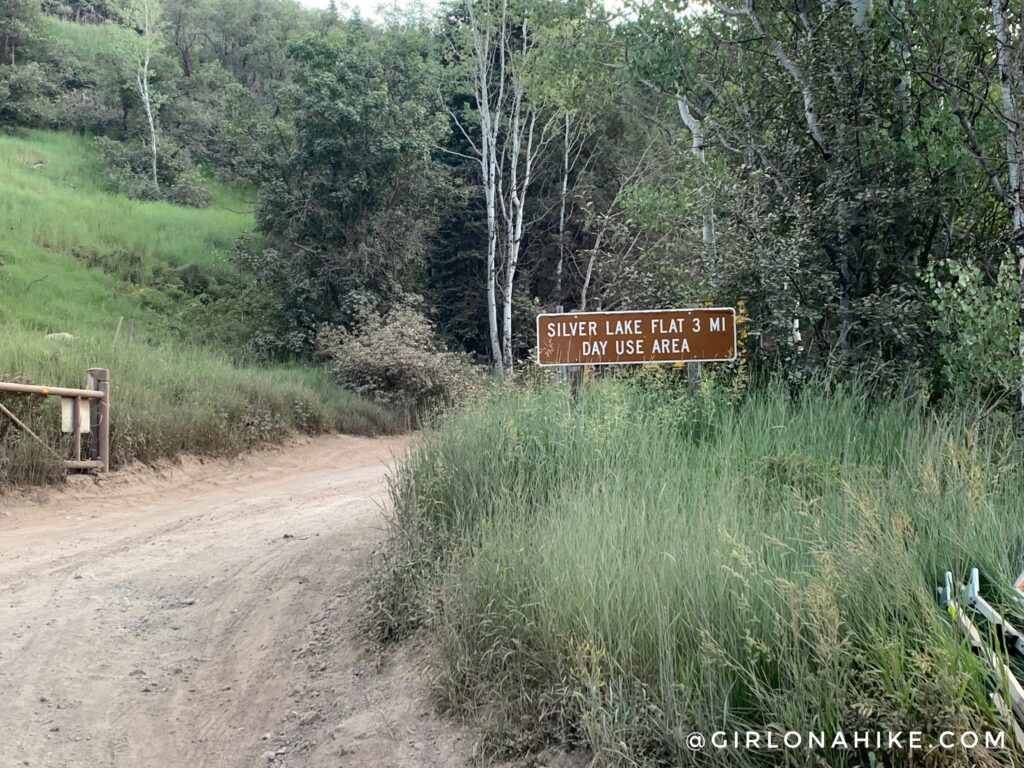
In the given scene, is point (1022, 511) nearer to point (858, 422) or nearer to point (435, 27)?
point (858, 422)

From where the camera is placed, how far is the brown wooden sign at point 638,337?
7293 mm

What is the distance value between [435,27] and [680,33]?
22.4m

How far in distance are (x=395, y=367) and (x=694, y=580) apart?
56.5 ft

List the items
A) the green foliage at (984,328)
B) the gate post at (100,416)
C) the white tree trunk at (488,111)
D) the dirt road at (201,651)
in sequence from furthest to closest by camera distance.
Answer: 1. the white tree trunk at (488,111)
2. the gate post at (100,416)
3. the green foliage at (984,328)
4. the dirt road at (201,651)

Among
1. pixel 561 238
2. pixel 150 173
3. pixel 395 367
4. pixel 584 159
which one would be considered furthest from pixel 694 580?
pixel 150 173

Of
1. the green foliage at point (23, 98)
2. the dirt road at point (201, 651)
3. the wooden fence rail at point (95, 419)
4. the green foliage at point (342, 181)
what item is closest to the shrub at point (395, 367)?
the green foliage at point (342, 181)

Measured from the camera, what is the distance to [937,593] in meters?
3.35

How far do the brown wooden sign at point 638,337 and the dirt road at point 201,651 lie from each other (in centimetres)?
253

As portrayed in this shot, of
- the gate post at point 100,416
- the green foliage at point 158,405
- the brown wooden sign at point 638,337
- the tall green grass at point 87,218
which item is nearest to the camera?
the brown wooden sign at point 638,337

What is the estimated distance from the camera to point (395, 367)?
20188 millimetres

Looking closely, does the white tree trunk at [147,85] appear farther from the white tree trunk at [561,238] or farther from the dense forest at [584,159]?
the white tree trunk at [561,238]

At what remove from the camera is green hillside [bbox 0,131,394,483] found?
41.2 ft

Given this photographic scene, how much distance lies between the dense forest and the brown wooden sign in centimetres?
103

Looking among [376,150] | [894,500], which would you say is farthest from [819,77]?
[376,150]
